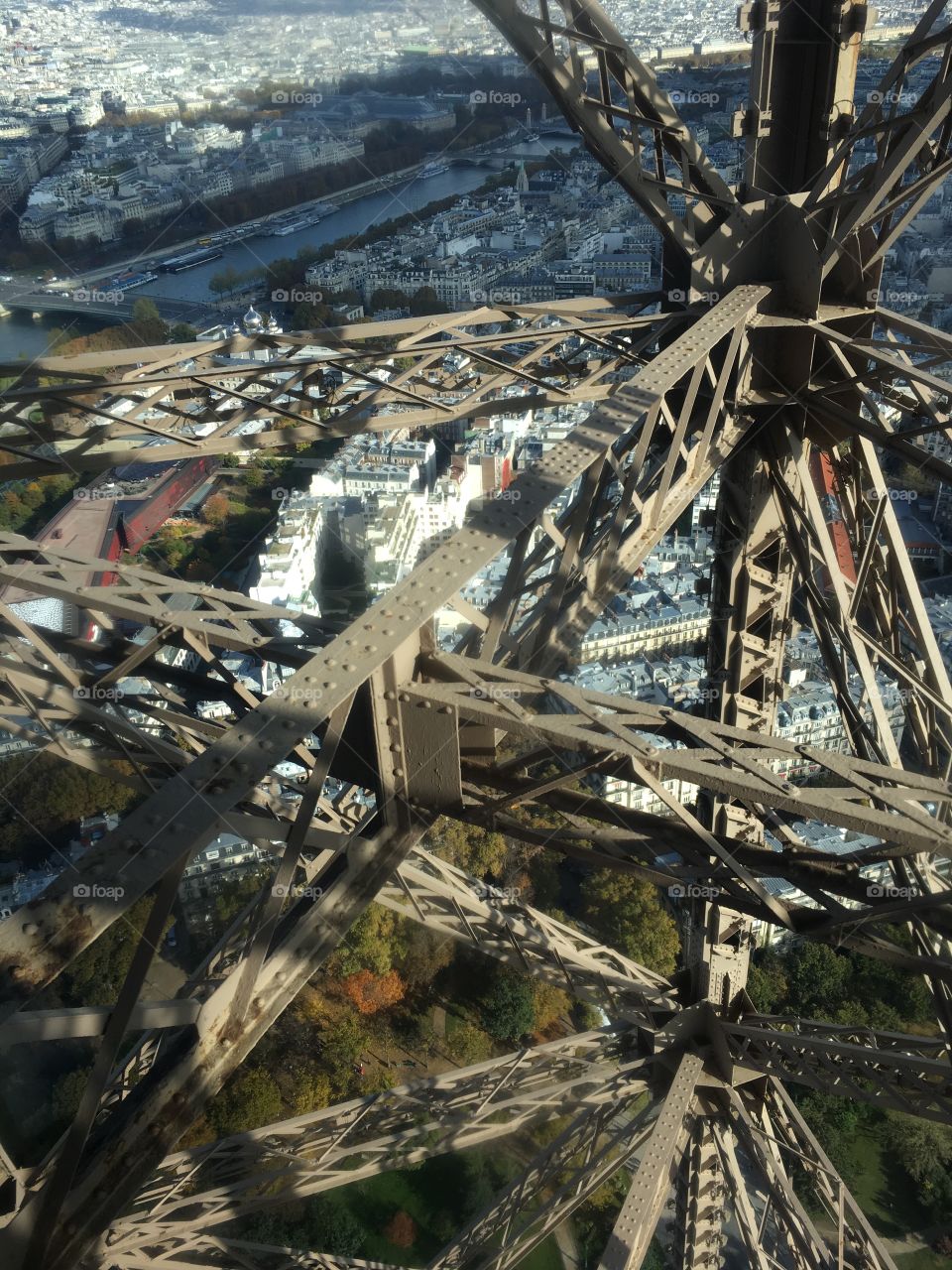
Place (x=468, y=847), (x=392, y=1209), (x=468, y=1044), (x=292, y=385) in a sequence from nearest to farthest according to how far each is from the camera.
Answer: (x=292, y=385) → (x=392, y=1209) → (x=468, y=1044) → (x=468, y=847)

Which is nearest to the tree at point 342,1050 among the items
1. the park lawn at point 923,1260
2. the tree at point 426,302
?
the park lawn at point 923,1260

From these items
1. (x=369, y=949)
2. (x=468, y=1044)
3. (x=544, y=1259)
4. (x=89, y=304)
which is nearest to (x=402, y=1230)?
(x=544, y=1259)

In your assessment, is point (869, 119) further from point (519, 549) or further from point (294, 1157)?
point (294, 1157)

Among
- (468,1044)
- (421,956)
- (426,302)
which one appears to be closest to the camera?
(468,1044)

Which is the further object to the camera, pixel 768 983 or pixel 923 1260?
pixel 768 983

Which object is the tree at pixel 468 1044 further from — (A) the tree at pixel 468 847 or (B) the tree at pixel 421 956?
(A) the tree at pixel 468 847

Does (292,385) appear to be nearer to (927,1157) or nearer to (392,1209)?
(392,1209)
